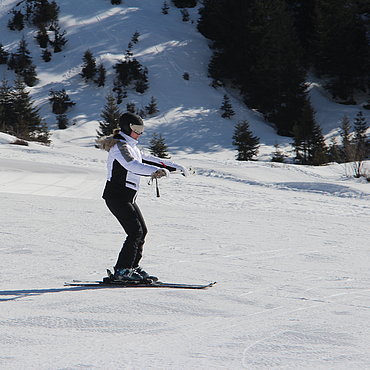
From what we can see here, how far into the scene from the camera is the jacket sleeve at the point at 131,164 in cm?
469

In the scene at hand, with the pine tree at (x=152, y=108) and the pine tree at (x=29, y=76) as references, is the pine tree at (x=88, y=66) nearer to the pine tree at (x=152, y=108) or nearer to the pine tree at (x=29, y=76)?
the pine tree at (x=29, y=76)

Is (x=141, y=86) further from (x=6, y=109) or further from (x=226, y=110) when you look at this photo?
(x=6, y=109)

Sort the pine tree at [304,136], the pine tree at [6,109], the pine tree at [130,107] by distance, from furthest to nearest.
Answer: the pine tree at [130,107] → the pine tree at [6,109] → the pine tree at [304,136]

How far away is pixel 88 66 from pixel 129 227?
3135 centimetres

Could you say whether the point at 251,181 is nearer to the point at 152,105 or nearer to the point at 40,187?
the point at 40,187

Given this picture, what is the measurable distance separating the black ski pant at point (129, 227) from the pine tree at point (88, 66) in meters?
31.2

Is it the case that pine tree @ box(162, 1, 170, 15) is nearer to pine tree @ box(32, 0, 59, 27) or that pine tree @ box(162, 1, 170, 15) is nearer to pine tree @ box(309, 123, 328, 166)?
pine tree @ box(32, 0, 59, 27)

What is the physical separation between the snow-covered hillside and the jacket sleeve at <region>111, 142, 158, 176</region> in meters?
1.05

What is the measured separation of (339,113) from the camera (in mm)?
35531

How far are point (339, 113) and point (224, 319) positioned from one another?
33476 mm

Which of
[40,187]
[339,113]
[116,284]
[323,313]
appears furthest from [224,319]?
[339,113]

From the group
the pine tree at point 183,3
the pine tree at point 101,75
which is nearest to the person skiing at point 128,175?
the pine tree at point 101,75

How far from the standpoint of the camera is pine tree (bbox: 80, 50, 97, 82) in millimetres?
34719

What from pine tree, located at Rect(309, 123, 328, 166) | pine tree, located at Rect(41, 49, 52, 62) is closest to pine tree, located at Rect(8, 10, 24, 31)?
pine tree, located at Rect(41, 49, 52, 62)
